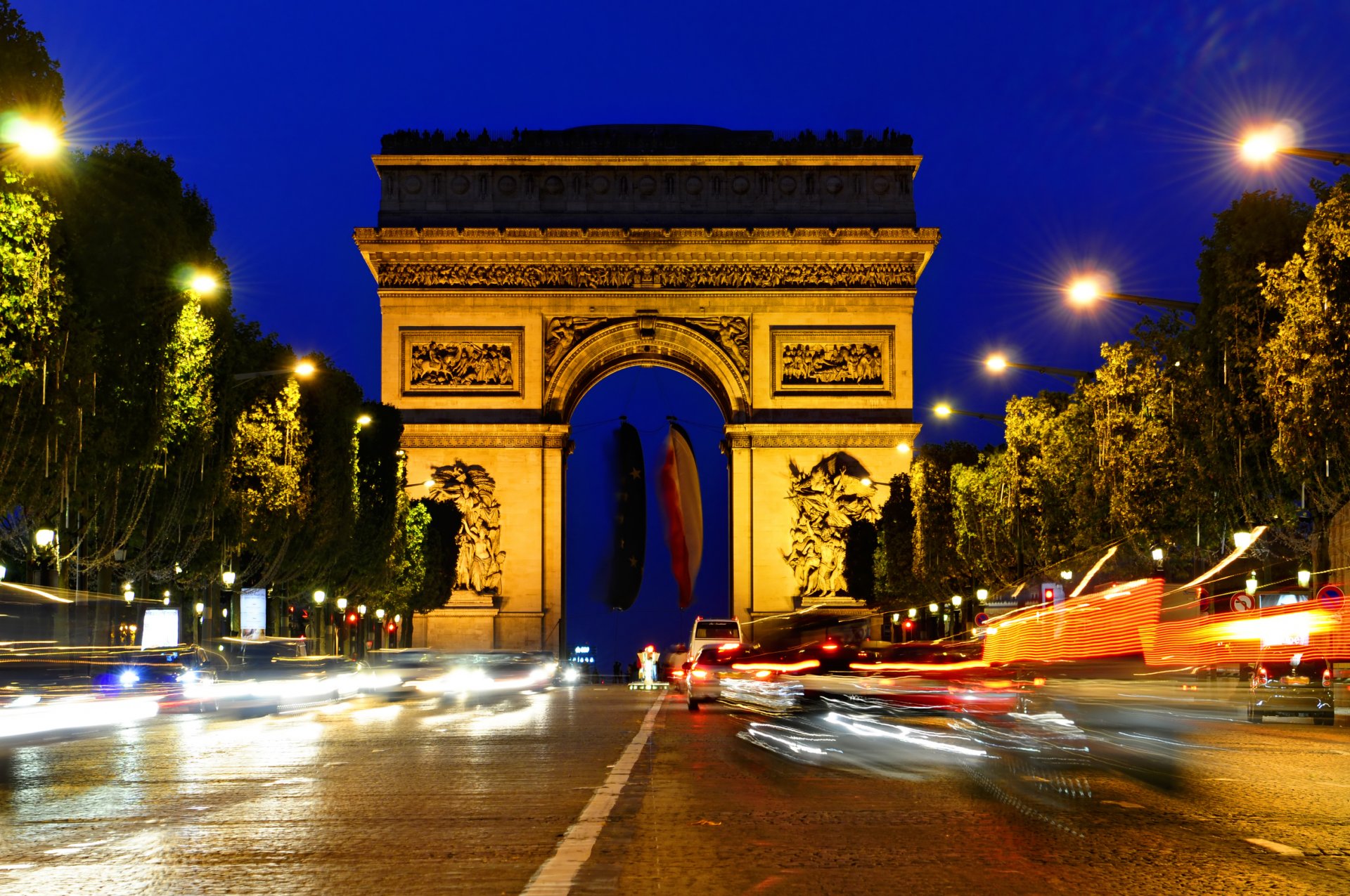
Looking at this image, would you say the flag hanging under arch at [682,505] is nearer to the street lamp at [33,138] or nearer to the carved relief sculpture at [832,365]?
the carved relief sculpture at [832,365]

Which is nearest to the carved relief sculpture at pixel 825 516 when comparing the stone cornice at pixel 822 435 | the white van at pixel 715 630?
the stone cornice at pixel 822 435

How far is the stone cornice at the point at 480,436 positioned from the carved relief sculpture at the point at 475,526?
0.98 metres

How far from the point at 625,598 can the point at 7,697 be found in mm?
70635

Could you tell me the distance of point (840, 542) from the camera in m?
62.9

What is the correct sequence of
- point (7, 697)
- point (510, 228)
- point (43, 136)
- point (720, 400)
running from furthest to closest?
point (720, 400)
point (510, 228)
point (43, 136)
point (7, 697)

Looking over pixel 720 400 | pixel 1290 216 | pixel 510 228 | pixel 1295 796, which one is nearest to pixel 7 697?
pixel 1295 796

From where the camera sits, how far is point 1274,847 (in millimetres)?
9281

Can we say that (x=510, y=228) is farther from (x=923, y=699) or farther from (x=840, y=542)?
(x=923, y=699)

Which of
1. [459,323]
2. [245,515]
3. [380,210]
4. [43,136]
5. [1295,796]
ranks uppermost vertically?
[380,210]

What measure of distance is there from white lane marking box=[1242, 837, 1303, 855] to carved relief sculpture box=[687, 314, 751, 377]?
5389 cm

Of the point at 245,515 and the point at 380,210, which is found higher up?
the point at 380,210

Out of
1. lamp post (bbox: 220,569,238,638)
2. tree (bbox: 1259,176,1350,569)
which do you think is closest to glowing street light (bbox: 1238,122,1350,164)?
tree (bbox: 1259,176,1350,569)

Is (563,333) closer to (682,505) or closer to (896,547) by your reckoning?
(896,547)

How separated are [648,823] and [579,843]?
1104 mm
